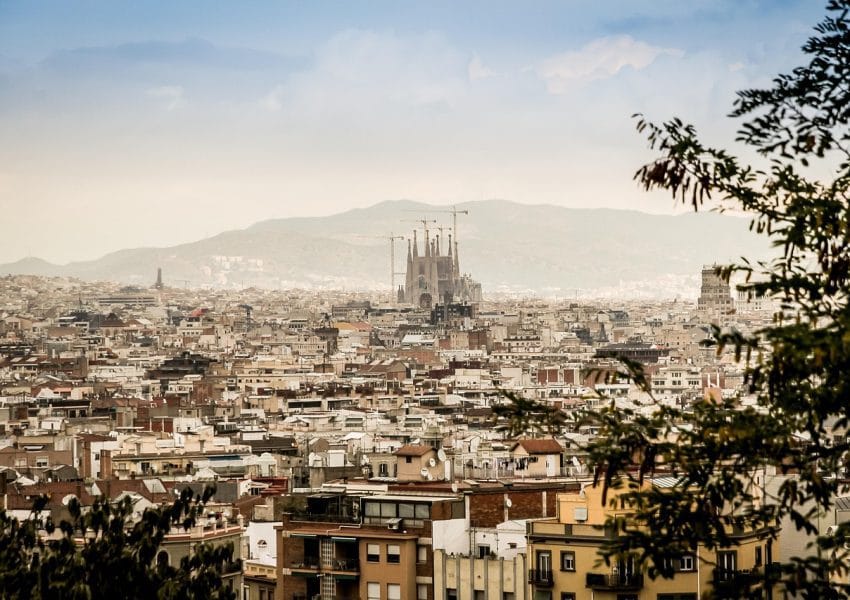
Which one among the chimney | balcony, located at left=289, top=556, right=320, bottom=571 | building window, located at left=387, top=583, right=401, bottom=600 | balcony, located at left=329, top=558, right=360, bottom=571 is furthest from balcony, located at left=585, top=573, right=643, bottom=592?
the chimney

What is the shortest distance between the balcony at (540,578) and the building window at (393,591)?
2221 mm

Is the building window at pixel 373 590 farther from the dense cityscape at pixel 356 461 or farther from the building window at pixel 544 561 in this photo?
the building window at pixel 544 561

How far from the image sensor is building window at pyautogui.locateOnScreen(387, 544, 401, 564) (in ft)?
86.2

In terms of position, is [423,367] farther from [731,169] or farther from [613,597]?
[731,169]

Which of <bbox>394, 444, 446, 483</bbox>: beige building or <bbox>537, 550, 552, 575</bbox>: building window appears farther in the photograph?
<bbox>394, 444, 446, 483</bbox>: beige building

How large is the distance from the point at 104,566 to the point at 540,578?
397 inches

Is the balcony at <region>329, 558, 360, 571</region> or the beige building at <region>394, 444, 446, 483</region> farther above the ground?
the balcony at <region>329, 558, 360, 571</region>

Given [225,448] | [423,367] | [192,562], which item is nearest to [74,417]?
[225,448]

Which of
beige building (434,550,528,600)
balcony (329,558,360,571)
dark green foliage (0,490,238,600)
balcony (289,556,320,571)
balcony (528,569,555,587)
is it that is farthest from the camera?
balcony (289,556,320,571)

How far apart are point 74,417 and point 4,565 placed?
8016cm

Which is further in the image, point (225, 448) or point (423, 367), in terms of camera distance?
point (423, 367)

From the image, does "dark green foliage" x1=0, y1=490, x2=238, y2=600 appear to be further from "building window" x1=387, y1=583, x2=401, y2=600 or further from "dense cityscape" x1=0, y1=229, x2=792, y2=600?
"building window" x1=387, y1=583, x2=401, y2=600

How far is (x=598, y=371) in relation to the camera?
34.4ft

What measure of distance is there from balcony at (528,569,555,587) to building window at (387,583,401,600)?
7.29ft
